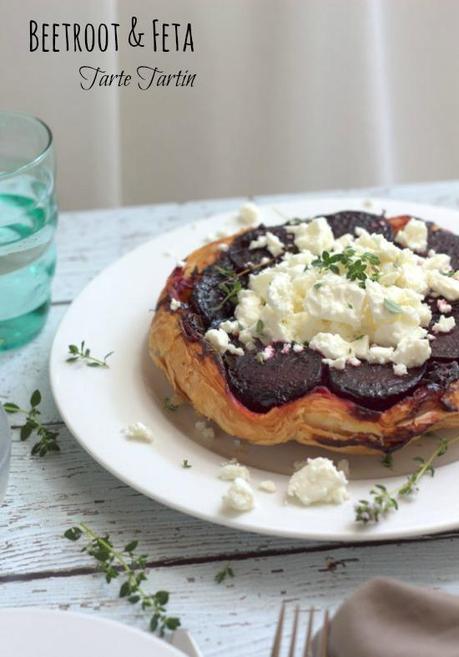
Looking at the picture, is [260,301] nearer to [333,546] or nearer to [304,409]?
[304,409]

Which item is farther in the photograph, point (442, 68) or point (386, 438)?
point (442, 68)

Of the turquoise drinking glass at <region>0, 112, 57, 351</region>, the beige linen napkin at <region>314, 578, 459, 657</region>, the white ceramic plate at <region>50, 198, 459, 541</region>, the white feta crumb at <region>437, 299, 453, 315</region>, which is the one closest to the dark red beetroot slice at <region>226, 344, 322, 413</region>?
the white ceramic plate at <region>50, 198, 459, 541</region>

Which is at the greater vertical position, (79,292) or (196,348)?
(196,348)

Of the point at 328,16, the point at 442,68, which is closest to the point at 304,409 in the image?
the point at 328,16

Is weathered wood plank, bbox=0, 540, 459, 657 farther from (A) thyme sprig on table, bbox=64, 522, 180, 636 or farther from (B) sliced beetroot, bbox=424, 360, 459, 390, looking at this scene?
(B) sliced beetroot, bbox=424, 360, 459, 390

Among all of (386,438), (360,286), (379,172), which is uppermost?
(360,286)

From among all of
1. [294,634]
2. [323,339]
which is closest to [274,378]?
[323,339]
